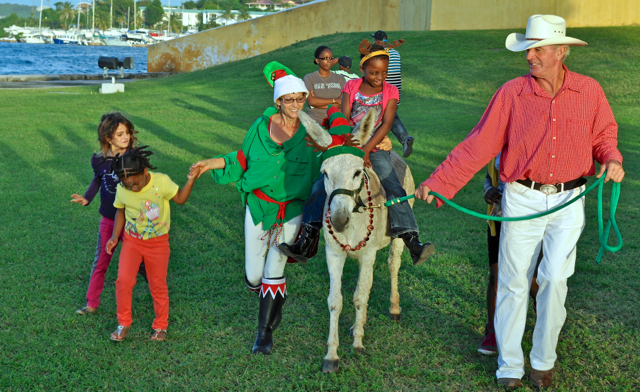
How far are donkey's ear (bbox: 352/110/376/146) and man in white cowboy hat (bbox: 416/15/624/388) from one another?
671 millimetres

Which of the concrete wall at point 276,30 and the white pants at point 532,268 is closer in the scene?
the white pants at point 532,268

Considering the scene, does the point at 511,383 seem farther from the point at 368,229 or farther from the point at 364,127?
the point at 364,127

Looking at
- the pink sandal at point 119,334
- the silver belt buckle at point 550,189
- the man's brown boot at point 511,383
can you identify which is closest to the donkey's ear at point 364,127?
the silver belt buckle at point 550,189

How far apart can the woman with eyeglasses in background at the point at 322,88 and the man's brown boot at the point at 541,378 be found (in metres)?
5.57

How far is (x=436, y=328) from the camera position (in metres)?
5.52

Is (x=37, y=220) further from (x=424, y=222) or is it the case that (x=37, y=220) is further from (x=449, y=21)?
(x=449, y=21)

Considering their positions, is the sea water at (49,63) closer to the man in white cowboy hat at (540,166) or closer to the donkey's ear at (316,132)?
the donkey's ear at (316,132)

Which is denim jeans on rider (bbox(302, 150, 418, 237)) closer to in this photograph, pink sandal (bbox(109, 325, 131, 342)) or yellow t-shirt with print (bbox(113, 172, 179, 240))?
yellow t-shirt with print (bbox(113, 172, 179, 240))

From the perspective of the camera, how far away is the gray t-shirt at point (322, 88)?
923 cm

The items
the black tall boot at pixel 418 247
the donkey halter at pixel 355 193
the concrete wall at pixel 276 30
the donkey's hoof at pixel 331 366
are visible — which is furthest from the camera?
the concrete wall at pixel 276 30

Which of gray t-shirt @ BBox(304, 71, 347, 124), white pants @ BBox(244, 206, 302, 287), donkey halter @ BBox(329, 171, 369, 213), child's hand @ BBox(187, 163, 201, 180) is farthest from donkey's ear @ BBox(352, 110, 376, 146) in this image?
gray t-shirt @ BBox(304, 71, 347, 124)

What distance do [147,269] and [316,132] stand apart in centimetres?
200

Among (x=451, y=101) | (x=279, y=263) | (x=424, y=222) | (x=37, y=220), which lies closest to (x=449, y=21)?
(x=451, y=101)

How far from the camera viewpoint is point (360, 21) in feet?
115
